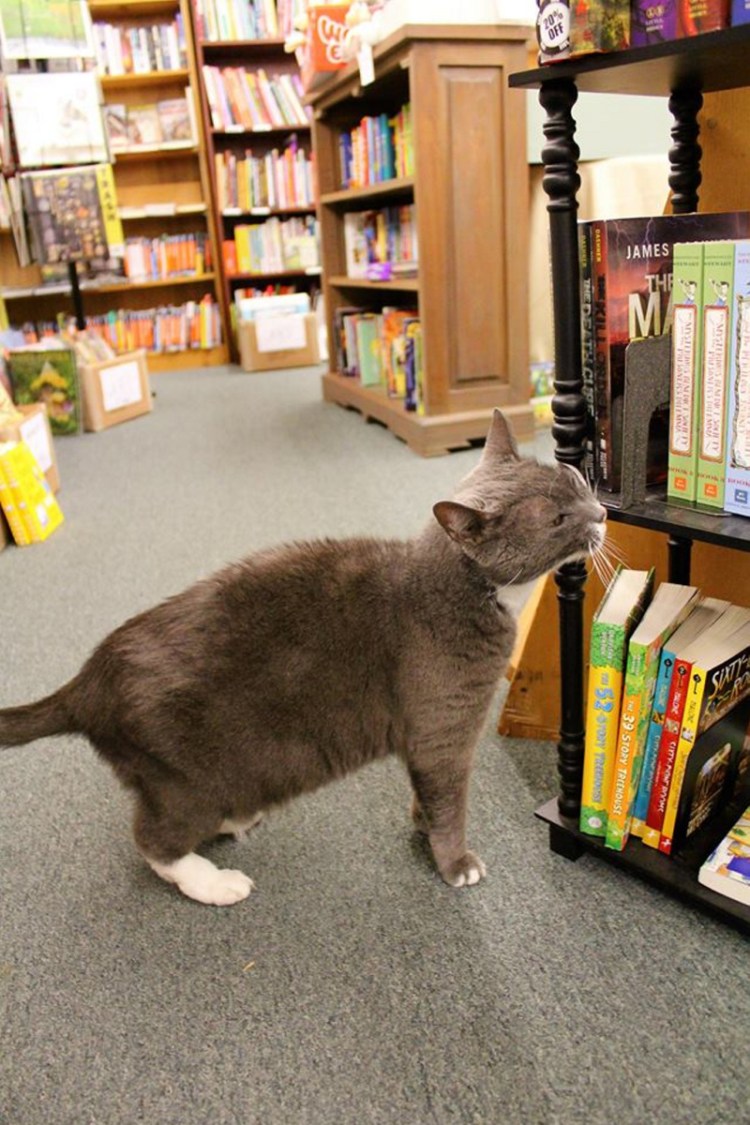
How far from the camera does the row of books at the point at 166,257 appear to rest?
546 centimetres

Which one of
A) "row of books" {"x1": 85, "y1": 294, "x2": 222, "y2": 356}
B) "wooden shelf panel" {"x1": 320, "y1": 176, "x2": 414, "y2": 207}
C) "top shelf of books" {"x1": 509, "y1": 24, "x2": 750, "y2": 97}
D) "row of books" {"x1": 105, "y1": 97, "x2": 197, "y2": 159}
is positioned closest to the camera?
"top shelf of books" {"x1": 509, "y1": 24, "x2": 750, "y2": 97}

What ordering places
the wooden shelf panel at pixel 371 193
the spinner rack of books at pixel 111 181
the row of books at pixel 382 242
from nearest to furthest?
the wooden shelf panel at pixel 371 193 → the row of books at pixel 382 242 → the spinner rack of books at pixel 111 181

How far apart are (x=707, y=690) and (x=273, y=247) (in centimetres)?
503

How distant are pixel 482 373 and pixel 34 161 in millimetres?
2571

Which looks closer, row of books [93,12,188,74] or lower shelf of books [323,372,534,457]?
lower shelf of books [323,372,534,457]

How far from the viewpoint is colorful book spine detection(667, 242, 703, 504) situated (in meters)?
0.94

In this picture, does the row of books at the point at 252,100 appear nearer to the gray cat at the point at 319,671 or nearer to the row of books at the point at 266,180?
the row of books at the point at 266,180

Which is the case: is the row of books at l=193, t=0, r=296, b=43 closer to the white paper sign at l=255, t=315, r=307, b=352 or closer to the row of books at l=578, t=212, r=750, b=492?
the white paper sign at l=255, t=315, r=307, b=352

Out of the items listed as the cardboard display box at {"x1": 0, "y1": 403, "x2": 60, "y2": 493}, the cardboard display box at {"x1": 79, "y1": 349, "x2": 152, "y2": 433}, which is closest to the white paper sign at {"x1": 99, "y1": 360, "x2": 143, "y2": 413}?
the cardboard display box at {"x1": 79, "y1": 349, "x2": 152, "y2": 433}

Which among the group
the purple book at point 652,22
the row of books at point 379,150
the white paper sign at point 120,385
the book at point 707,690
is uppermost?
the row of books at point 379,150

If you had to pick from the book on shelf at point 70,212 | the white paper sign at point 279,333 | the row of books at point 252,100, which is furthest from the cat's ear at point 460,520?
the row of books at point 252,100

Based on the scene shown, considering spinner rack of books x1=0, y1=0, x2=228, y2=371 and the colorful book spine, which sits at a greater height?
spinner rack of books x1=0, y1=0, x2=228, y2=371

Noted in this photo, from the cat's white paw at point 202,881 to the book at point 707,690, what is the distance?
59 cm

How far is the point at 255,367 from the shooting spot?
17.1ft
